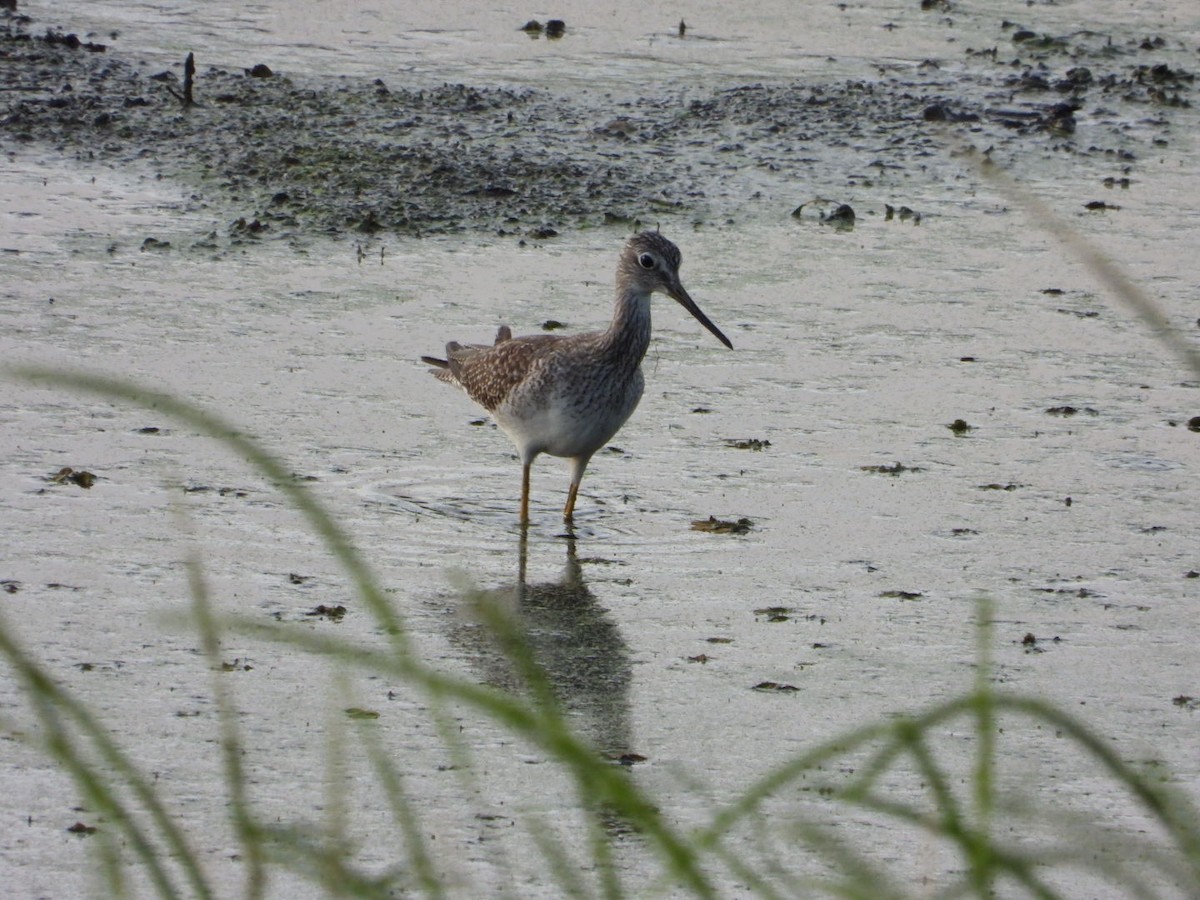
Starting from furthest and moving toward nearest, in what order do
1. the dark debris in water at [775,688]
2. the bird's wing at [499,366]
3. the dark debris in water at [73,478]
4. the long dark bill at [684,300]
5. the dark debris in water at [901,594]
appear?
the long dark bill at [684,300] → the bird's wing at [499,366] → the dark debris in water at [73,478] → the dark debris in water at [901,594] → the dark debris in water at [775,688]

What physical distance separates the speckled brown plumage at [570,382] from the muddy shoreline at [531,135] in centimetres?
328

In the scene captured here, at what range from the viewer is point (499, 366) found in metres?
7.94

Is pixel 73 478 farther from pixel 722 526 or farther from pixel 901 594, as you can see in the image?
pixel 901 594

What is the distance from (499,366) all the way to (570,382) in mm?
398

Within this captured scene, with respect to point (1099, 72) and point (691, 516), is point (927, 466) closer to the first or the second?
point (691, 516)

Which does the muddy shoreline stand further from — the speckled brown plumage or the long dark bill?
the speckled brown plumage

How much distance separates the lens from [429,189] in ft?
39.7

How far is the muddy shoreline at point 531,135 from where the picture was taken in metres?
11.9

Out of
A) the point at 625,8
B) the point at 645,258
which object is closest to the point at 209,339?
the point at 645,258

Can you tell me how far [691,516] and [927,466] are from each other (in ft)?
3.75

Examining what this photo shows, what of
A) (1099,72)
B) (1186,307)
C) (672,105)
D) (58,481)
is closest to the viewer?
(58,481)

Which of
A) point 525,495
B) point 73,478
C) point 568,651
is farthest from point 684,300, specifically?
point 73,478

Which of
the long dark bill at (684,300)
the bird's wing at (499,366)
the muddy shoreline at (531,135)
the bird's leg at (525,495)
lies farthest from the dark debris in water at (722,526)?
the muddy shoreline at (531,135)

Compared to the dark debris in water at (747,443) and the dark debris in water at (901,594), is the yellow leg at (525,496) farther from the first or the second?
the dark debris in water at (901,594)
